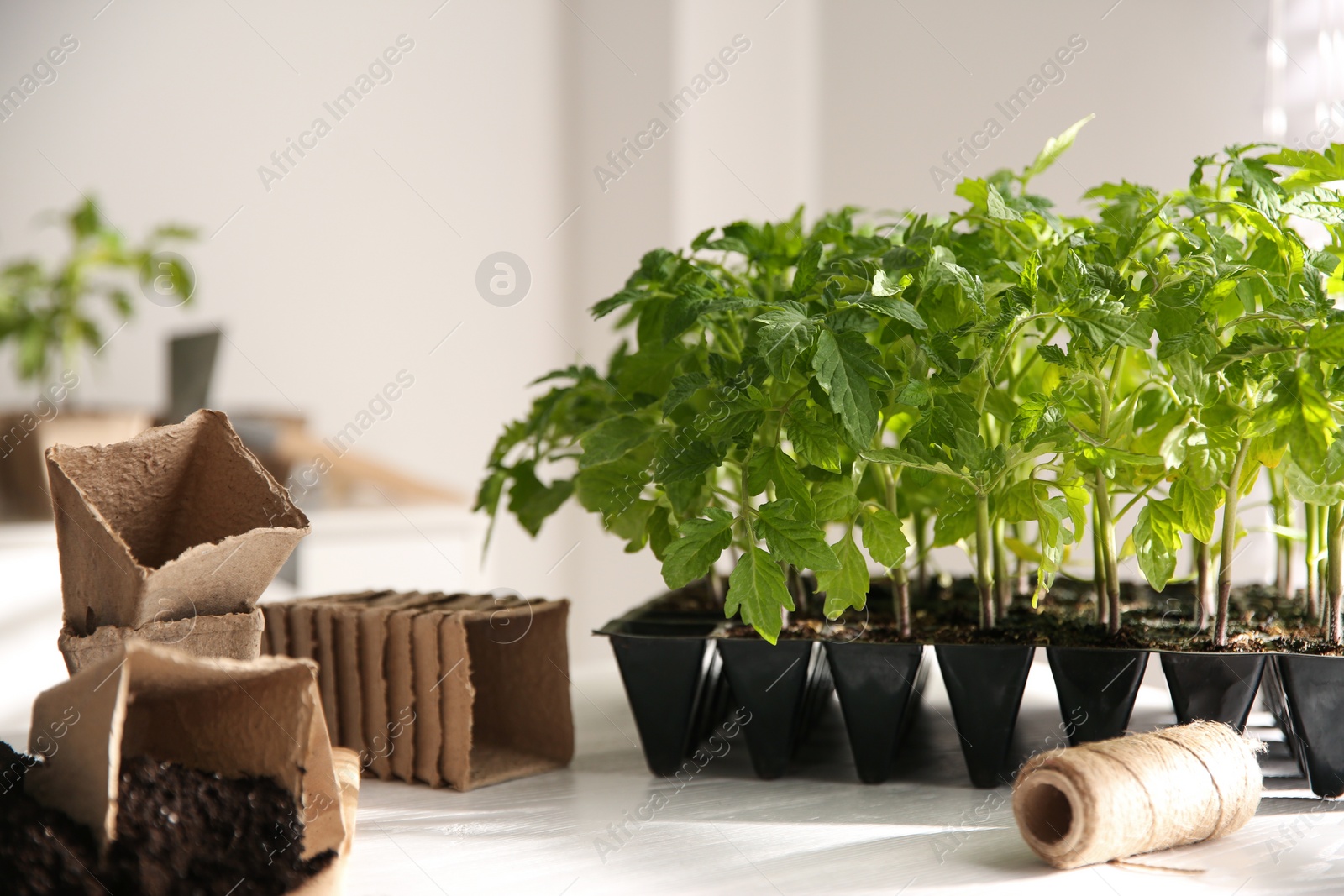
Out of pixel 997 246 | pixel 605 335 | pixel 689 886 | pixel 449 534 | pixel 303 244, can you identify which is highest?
pixel 303 244

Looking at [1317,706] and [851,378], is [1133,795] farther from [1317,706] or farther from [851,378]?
[851,378]

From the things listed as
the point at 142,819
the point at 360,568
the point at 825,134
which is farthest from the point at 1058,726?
the point at 360,568

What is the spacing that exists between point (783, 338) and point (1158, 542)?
1.06 ft

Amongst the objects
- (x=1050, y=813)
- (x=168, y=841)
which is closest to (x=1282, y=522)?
(x=1050, y=813)

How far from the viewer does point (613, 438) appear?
0.78m

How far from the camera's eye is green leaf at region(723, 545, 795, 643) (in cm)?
67

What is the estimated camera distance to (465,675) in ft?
2.51

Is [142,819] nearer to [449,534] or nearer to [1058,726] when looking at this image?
[1058,726]

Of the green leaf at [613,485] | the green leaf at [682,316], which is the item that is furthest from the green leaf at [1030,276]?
the green leaf at [613,485]

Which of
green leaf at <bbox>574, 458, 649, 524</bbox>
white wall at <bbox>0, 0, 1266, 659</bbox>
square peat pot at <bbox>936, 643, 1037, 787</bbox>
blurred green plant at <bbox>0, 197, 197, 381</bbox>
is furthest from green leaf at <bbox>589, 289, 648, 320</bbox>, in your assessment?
blurred green plant at <bbox>0, 197, 197, 381</bbox>

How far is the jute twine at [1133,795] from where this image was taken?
593 mm

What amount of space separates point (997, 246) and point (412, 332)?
7.64 feet

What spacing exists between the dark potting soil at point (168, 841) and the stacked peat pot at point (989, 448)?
0.28 metres

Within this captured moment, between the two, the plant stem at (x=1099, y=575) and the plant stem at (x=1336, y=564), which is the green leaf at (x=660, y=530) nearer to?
the plant stem at (x=1099, y=575)
